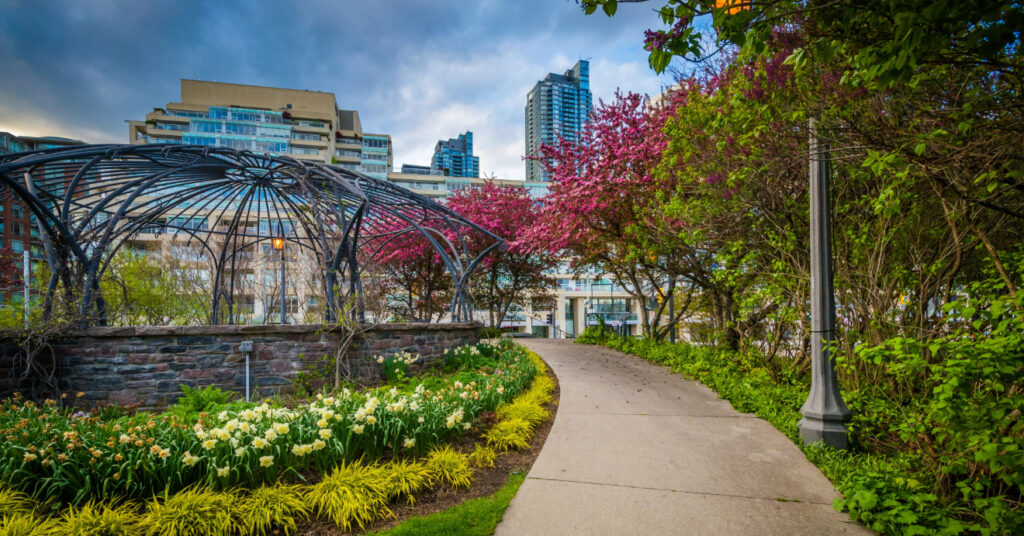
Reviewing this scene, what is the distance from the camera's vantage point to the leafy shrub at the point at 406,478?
3.14 meters

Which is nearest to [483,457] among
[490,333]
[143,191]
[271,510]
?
[271,510]

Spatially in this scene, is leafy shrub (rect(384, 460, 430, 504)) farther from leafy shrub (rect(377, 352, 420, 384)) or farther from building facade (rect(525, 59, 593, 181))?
building facade (rect(525, 59, 593, 181))

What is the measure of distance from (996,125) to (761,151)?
279 cm

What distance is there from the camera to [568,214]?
9406 millimetres

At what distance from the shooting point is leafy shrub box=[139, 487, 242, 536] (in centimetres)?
253

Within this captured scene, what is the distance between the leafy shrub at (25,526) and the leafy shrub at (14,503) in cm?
6

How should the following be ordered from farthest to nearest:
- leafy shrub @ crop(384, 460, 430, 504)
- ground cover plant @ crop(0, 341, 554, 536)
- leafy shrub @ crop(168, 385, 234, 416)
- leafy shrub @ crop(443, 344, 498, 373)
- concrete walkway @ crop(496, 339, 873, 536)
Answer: leafy shrub @ crop(443, 344, 498, 373) < leafy shrub @ crop(168, 385, 234, 416) < leafy shrub @ crop(384, 460, 430, 504) < concrete walkway @ crop(496, 339, 873, 536) < ground cover plant @ crop(0, 341, 554, 536)

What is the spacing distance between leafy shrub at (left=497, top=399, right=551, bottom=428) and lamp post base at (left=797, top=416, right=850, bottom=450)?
2.53m

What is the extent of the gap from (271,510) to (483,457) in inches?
65.0

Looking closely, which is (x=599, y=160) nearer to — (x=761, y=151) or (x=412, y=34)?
(x=761, y=151)

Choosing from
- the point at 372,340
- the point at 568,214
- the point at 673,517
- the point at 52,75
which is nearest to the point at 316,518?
the point at 673,517

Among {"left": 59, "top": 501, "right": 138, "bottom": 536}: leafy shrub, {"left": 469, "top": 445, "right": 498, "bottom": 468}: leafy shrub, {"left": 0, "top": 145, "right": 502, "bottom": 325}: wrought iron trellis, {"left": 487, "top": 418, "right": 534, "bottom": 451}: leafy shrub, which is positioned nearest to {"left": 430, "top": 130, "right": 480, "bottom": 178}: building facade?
{"left": 0, "top": 145, "right": 502, "bottom": 325}: wrought iron trellis

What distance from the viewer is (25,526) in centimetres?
243

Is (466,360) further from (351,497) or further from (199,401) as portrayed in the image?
(351,497)
